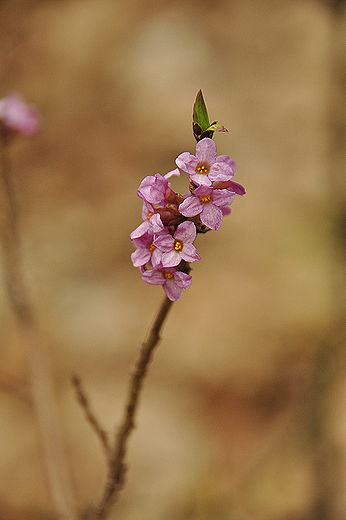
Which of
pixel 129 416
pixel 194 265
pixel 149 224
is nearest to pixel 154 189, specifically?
pixel 149 224

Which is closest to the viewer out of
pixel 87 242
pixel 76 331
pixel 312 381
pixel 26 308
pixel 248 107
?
pixel 26 308

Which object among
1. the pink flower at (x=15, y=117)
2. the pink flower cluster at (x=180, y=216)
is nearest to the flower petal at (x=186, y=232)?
the pink flower cluster at (x=180, y=216)

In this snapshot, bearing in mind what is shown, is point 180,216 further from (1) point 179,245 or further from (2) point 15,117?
(2) point 15,117

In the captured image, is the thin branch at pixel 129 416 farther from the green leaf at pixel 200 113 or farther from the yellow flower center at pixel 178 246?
the green leaf at pixel 200 113

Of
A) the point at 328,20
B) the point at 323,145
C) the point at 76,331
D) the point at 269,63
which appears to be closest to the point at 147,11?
the point at 269,63

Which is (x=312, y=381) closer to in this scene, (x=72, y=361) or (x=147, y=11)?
(x=72, y=361)

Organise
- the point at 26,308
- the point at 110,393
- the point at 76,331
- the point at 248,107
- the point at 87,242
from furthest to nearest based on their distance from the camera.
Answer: the point at 248,107
the point at 87,242
the point at 76,331
the point at 110,393
the point at 26,308
